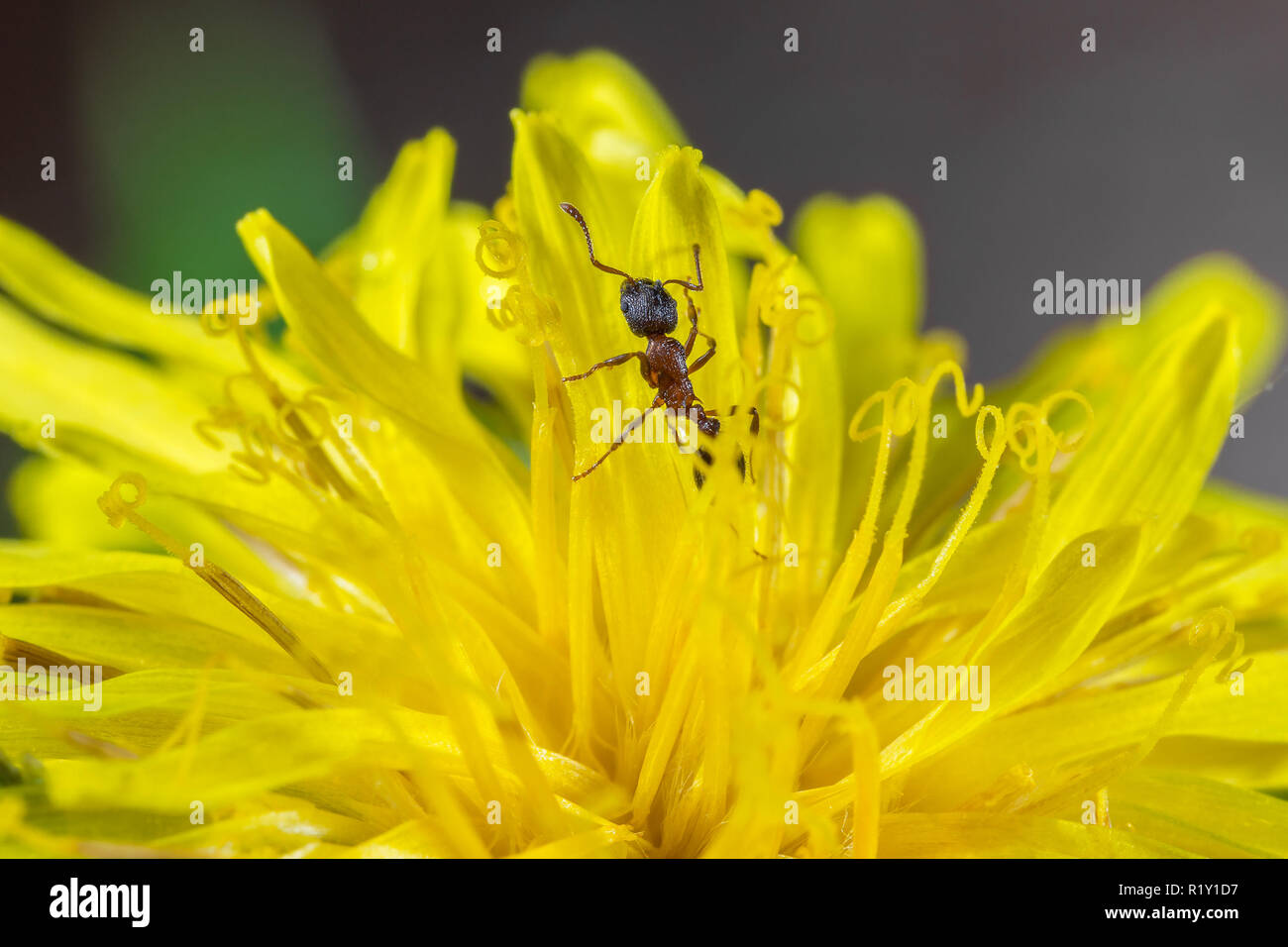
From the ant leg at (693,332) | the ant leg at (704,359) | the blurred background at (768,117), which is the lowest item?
the ant leg at (704,359)

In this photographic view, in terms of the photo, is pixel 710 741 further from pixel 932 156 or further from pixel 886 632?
pixel 932 156

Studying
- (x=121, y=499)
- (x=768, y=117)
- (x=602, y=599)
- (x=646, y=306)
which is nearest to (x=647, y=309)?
(x=646, y=306)

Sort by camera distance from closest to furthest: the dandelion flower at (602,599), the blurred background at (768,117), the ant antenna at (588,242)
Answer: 1. the dandelion flower at (602,599)
2. the ant antenna at (588,242)
3. the blurred background at (768,117)

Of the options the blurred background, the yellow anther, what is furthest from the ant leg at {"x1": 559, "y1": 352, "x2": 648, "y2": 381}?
the blurred background

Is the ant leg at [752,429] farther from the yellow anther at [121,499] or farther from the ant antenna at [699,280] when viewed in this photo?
the yellow anther at [121,499]

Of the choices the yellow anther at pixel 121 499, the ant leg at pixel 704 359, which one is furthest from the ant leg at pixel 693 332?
the yellow anther at pixel 121 499

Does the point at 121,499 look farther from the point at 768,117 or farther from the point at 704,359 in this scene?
the point at 768,117

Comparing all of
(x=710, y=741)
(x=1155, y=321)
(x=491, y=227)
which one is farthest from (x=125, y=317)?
(x=1155, y=321)
